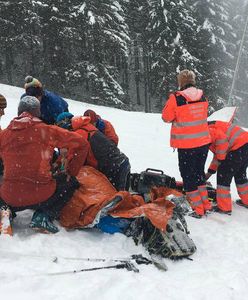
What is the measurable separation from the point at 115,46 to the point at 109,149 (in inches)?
917

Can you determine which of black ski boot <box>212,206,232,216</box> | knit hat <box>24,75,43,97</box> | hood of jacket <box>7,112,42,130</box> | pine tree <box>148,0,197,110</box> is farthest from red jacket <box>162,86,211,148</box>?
pine tree <box>148,0,197,110</box>

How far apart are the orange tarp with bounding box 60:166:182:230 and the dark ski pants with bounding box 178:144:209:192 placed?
42.3 inches

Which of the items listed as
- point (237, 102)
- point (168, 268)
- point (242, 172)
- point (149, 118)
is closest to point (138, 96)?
point (237, 102)

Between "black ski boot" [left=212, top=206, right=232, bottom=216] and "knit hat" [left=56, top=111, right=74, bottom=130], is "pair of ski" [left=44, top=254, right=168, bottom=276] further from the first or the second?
"black ski boot" [left=212, top=206, right=232, bottom=216]

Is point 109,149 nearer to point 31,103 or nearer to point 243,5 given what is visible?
point 31,103

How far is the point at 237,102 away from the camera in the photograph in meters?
32.0

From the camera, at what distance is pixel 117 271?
3.63 metres

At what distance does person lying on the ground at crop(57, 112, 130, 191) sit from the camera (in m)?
5.19

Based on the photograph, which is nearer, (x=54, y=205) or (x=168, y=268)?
(x=168, y=268)

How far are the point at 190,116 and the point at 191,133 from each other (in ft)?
0.71

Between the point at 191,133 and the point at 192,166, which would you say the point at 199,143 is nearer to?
the point at 191,133

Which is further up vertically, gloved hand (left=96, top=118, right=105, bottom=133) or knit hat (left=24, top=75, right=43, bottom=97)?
knit hat (left=24, top=75, right=43, bottom=97)

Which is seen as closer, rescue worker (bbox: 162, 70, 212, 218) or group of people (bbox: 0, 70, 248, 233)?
group of people (bbox: 0, 70, 248, 233)

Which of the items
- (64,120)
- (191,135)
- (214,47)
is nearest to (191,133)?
(191,135)
